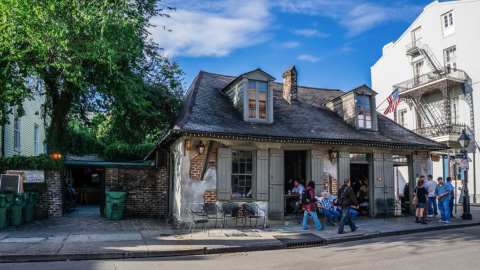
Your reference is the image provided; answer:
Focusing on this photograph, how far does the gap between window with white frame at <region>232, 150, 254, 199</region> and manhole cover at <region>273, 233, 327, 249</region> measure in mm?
2415

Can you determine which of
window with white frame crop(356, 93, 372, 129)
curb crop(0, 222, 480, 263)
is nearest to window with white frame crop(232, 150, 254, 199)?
curb crop(0, 222, 480, 263)

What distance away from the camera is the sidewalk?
26.1 feet

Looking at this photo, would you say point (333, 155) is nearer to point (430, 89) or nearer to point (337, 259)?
point (337, 259)

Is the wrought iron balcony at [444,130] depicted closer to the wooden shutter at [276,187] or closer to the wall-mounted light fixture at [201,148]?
the wooden shutter at [276,187]

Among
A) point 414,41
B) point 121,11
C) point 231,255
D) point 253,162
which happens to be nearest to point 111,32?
point 121,11

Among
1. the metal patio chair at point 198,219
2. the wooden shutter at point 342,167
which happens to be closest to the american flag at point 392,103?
the wooden shutter at point 342,167

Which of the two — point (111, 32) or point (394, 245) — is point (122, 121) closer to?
point (111, 32)

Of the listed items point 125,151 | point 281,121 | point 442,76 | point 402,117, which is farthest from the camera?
point 402,117

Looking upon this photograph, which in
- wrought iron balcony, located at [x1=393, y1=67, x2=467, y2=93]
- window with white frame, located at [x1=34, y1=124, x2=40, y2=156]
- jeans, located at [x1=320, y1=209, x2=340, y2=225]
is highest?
wrought iron balcony, located at [x1=393, y1=67, x2=467, y2=93]

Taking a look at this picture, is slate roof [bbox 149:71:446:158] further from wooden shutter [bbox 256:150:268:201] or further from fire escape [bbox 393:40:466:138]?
fire escape [bbox 393:40:466:138]

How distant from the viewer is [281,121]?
1374 centimetres

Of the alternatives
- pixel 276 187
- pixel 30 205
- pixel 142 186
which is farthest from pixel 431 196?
pixel 30 205

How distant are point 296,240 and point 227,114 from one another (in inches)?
204

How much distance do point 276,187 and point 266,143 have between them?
1.52 metres
